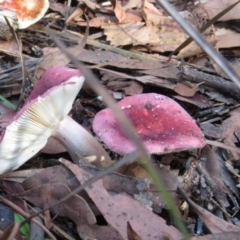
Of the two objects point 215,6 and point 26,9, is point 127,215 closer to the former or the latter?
point 26,9

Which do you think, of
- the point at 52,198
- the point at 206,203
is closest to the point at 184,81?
the point at 206,203

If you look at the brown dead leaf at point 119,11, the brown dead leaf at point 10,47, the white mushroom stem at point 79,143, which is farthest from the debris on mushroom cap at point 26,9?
the white mushroom stem at point 79,143

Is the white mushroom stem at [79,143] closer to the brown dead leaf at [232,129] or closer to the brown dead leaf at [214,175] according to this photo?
the brown dead leaf at [214,175]

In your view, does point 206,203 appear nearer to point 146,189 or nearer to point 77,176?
point 146,189

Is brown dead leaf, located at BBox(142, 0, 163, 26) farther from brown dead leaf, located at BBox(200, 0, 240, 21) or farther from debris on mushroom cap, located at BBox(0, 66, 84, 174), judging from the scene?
debris on mushroom cap, located at BBox(0, 66, 84, 174)

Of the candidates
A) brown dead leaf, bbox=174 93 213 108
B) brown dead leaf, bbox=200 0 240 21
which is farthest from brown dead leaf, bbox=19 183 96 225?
brown dead leaf, bbox=200 0 240 21

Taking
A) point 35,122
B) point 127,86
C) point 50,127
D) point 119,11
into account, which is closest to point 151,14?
point 119,11

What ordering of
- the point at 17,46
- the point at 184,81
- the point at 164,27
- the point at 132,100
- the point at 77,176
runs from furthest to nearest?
the point at 164,27
the point at 17,46
the point at 184,81
the point at 132,100
the point at 77,176
